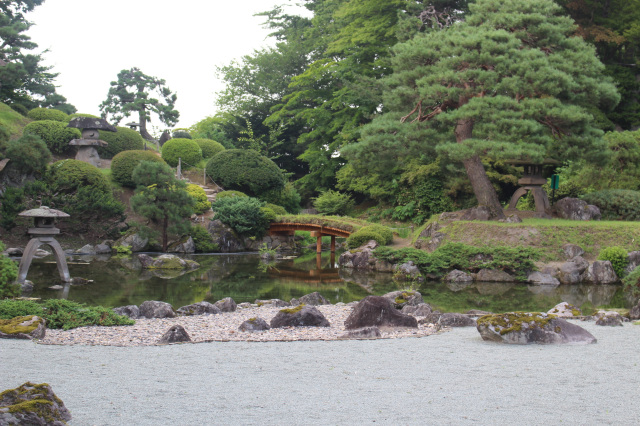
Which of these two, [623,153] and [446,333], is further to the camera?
[623,153]

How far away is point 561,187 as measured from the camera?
783 inches

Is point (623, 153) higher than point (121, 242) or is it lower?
higher

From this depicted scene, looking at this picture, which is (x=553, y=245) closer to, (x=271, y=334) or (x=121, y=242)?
(x=271, y=334)

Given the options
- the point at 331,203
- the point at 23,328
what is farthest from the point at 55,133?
the point at 23,328

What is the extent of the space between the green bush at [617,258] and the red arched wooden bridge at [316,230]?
778cm

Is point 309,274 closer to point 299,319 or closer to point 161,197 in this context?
point 161,197

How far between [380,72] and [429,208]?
20.7 ft

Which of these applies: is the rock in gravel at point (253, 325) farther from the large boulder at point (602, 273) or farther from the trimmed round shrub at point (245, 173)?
the trimmed round shrub at point (245, 173)

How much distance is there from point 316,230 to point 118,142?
11392mm

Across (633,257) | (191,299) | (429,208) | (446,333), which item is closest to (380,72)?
(429,208)

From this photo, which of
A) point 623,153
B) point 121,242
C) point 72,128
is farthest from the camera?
point 72,128

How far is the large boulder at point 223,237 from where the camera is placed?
20.7 meters

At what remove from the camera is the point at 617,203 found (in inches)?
675

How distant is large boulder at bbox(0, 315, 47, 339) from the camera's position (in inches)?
245
